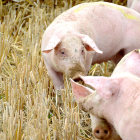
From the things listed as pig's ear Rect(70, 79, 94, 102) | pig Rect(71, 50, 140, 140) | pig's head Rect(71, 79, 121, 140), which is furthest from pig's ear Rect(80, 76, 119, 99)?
pig's ear Rect(70, 79, 94, 102)

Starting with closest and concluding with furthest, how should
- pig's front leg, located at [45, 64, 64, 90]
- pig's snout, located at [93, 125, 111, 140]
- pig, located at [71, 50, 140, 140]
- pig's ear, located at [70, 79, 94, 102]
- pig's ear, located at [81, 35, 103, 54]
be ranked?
pig, located at [71, 50, 140, 140]
pig's snout, located at [93, 125, 111, 140]
pig's ear, located at [70, 79, 94, 102]
pig's ear, located at [81, 35, 103, 54]
pig's front leg, located at [45, 64, 64, 90]

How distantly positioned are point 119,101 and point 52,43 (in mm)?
1305

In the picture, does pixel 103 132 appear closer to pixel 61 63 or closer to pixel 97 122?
pixel 97 122

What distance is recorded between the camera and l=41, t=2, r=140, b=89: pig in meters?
3.35

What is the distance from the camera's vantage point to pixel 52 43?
10.7ft

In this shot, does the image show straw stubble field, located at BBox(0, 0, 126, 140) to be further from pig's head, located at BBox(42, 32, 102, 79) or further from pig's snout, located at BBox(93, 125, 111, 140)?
pig's snout, located at BBox(93, 125, 111, 140)

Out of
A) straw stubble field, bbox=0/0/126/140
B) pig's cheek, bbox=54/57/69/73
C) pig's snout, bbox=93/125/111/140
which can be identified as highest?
pig's snout, bbox=93/125/111/140

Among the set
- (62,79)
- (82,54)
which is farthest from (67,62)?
(62,79)

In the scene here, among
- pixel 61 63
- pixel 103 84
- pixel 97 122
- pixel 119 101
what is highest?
pixel 103 84

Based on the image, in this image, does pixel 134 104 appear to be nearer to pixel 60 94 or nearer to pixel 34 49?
pixel 60 94

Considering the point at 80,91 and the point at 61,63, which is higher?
the point at 80,91

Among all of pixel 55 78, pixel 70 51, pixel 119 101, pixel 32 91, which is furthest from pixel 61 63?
pixel 119 101

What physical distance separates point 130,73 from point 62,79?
61.1 inches

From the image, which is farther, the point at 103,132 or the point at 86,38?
the point at 86,38
